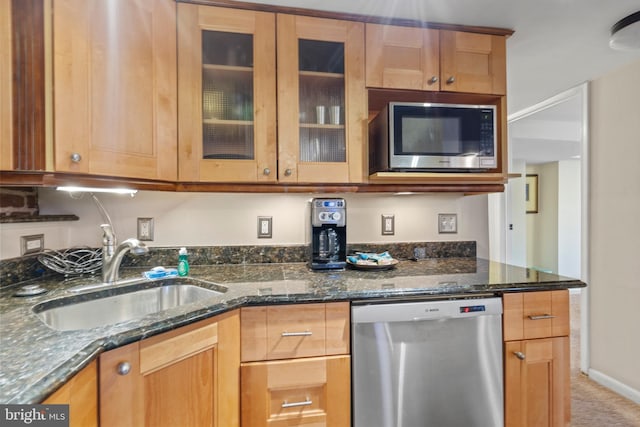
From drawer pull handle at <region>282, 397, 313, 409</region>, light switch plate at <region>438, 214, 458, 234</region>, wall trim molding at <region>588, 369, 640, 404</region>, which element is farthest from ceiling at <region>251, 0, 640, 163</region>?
wall trim molding at <region>588, 369, 640, 404</region>

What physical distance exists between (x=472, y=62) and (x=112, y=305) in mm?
2088

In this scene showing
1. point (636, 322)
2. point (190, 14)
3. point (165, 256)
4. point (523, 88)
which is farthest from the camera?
point (523, 88)

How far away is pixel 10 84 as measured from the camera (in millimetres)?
998

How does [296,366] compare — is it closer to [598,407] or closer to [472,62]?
[472,62]

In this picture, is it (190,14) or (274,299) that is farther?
(190,14)

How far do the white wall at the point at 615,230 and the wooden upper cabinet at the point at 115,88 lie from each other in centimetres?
273

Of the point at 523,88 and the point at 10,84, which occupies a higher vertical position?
the point at 523,88

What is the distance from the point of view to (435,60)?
63.0 inches

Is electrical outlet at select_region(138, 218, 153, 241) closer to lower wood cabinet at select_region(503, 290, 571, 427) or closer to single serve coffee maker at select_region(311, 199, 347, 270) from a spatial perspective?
single serve coffee maker at select_region(311, 199, 347, 270)

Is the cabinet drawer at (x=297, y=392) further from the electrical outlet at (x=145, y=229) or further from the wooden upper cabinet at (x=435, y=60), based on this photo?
the wooden upper cabinet at (x=435, y=60)

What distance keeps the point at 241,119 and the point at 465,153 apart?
1.12 meters

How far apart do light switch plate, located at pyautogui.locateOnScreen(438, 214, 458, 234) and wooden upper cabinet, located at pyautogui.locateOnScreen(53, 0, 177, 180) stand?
1.57 metres

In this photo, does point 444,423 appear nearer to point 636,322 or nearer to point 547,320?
point 547,320

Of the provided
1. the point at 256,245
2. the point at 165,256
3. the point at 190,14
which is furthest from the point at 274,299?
the point at 190,14
